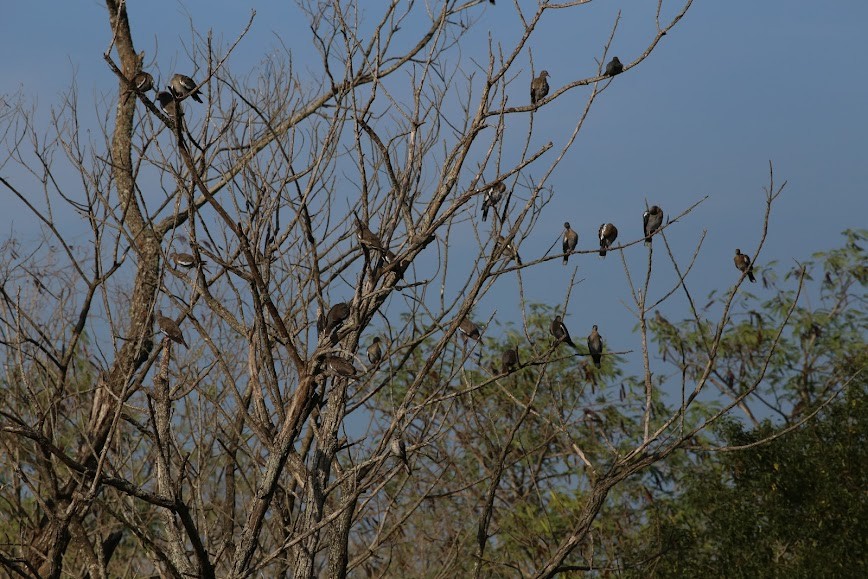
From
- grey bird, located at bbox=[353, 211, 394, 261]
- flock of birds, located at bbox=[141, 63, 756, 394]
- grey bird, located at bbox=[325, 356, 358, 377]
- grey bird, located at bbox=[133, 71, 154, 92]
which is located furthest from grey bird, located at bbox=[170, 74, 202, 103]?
grey bird, located at bbox=[325, 356, 358, 377]

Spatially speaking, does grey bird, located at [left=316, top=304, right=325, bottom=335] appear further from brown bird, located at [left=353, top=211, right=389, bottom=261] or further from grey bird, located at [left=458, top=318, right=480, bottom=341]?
grey bird, located at [left=458, top=318, right=480, bottom=341]

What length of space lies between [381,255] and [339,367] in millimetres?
772

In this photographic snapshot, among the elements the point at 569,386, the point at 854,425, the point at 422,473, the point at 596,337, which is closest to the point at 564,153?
the point at 596,337

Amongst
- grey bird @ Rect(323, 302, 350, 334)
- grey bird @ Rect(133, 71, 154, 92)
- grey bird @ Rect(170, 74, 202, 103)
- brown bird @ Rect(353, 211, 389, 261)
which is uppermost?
grey bird @ Rect(133, 71, 154, 92)

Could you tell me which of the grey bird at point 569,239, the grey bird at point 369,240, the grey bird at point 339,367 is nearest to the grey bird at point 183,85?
the grey bird at point 369,240

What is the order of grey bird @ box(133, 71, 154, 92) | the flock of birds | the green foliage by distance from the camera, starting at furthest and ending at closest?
the green foliage < grey bird @ box(133, 71, 154, 92) < the flock of birds

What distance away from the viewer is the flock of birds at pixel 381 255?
208 inches

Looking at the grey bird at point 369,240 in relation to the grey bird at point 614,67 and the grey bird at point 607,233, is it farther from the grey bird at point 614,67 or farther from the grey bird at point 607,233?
the grey bird at point 607,233

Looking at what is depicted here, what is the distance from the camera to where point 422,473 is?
1045cm

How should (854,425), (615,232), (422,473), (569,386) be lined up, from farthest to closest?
1. (569,386)
2. (422,473)
3. (854,425)
4. (615,232)

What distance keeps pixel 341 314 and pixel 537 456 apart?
24.6ft

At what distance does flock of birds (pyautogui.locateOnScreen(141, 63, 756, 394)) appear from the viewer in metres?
5.29

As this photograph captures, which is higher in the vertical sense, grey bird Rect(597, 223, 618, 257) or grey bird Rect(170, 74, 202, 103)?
grey bird Rect(170, 74, 202, 103)

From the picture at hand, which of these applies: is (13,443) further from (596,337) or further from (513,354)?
(596,337)
